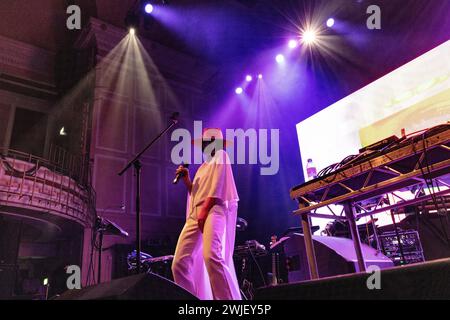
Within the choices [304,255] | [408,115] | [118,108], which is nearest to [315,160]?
[408,115]

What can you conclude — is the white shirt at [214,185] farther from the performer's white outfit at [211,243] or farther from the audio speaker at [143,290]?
the audio speaker at [143,290]

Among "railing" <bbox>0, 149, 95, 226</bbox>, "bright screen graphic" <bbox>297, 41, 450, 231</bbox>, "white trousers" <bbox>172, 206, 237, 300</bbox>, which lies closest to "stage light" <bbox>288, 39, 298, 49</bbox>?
"bright screen graphic" <bbox>297, 41, 450, 231</bbox>

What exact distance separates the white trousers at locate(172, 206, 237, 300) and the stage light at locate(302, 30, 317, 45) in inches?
223

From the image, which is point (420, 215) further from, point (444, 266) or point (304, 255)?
point (444, 266)

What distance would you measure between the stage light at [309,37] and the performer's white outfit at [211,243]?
5.22 m

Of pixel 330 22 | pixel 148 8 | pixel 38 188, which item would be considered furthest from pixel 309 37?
pixel 38 188

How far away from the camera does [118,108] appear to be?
9234mm

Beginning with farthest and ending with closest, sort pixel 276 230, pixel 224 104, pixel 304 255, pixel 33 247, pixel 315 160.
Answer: pixel 224 104 < pixel 33 247 < pixel 276 230 < pixel 315 160 < pixel 304 255

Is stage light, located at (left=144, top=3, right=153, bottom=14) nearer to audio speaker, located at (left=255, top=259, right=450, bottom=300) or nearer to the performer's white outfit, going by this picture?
the performer's white outfit

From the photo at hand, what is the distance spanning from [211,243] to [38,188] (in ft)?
13.2

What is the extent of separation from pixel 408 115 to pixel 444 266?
163 inches

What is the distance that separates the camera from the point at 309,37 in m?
7.21

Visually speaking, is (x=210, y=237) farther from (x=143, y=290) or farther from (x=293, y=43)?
(x=293, y=43)

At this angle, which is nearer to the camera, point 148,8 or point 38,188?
point 38,188
